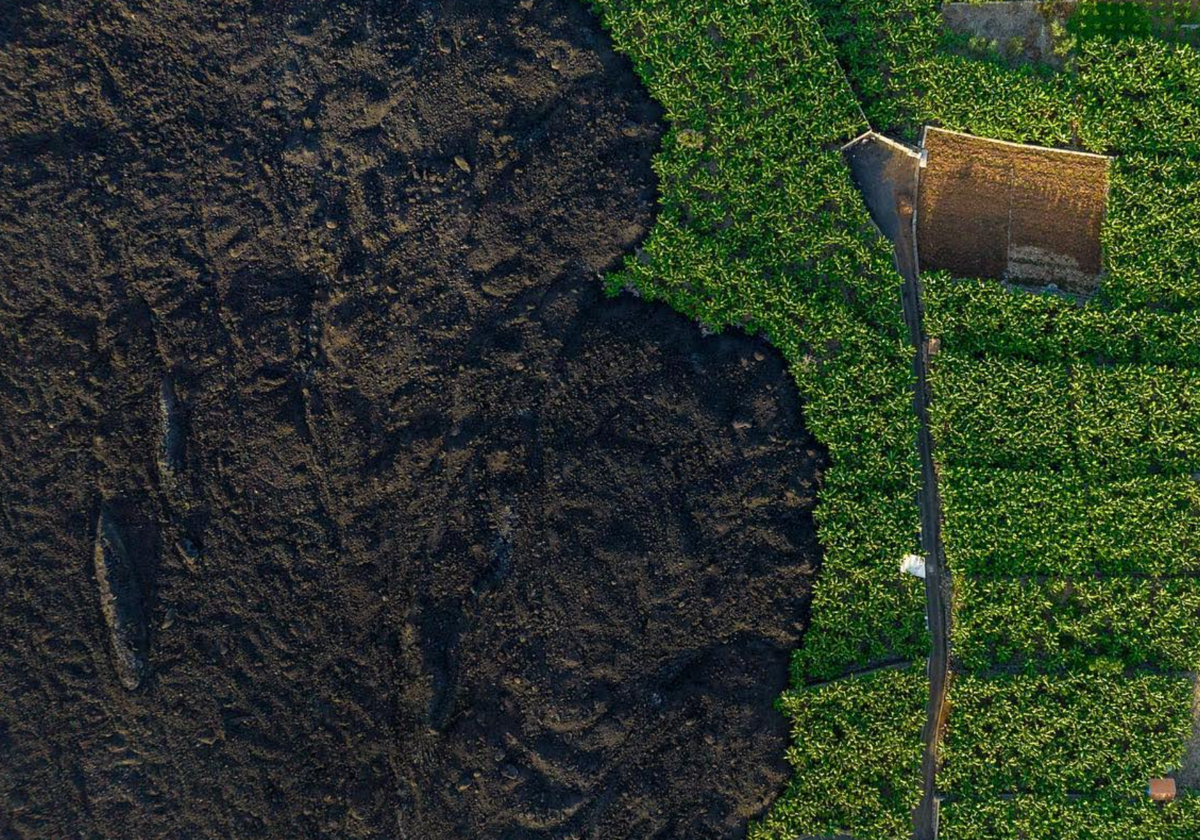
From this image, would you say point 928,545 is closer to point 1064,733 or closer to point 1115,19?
point 1064,733

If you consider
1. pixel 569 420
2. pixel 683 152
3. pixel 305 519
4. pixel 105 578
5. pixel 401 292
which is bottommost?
pixel 105 578

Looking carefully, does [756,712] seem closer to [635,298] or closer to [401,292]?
[635,298]

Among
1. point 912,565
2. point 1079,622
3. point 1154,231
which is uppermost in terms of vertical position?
point 1154,231

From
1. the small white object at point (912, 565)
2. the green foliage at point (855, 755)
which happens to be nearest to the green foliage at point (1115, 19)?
the small white object at point (912, 565)

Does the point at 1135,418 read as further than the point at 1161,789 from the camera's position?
Yes

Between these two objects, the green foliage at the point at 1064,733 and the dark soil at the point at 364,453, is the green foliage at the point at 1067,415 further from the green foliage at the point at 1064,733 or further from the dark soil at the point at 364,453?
the green foliage at the point at 1064,733

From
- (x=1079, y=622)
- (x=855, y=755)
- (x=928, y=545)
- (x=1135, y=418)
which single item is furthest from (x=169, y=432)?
(x=1135, y=418)

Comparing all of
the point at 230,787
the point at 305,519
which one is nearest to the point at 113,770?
the point at 230,787
